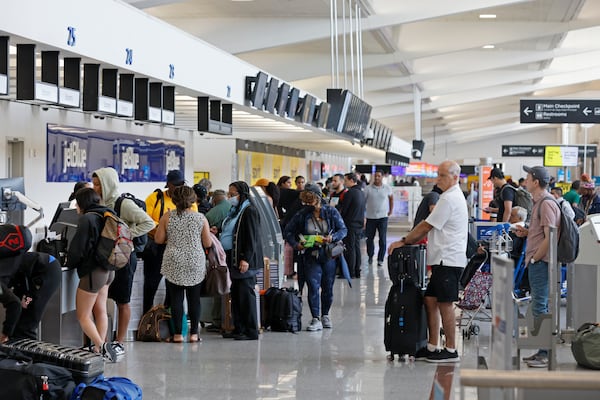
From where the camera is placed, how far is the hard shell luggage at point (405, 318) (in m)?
8.36

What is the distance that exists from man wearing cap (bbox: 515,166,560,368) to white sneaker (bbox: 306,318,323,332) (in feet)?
7.46

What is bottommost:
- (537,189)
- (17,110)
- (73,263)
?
(73,263)

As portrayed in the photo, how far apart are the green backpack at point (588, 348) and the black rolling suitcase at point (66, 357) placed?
12.8 ft

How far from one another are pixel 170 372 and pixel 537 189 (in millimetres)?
3331

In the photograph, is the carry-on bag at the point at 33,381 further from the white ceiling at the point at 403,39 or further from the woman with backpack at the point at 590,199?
the woman with backpack at the point at 590,199

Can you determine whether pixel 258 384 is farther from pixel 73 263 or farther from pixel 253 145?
pixel 253 145

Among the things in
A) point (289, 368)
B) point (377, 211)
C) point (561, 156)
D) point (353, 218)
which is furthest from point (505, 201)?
point (561, 156)

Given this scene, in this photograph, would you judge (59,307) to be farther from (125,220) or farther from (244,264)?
(244,264)

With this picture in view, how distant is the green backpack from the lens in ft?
26.7

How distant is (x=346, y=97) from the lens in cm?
1775

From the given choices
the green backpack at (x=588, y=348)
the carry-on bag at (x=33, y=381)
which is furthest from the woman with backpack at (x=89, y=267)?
the green backpack at (x=588, y=348)

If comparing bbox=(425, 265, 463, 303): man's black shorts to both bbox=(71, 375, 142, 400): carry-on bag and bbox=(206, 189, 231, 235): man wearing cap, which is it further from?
bbox=(206, 189, 231, 235): man wearing cap

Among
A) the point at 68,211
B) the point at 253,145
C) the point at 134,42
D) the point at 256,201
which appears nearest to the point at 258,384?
the point at 68,211

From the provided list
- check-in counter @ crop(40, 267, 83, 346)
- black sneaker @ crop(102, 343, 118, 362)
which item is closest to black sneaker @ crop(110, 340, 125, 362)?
black sneaker @ crop(102, 343, 118, 362)
